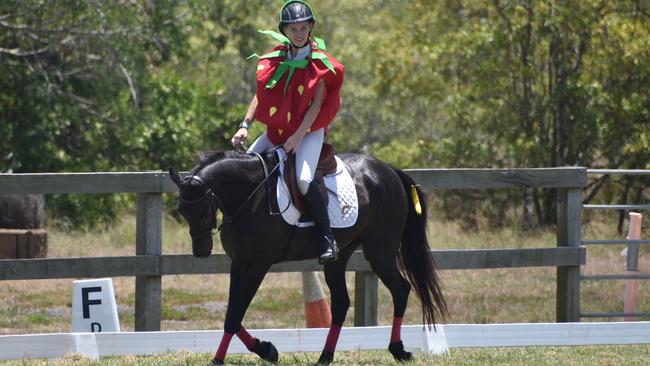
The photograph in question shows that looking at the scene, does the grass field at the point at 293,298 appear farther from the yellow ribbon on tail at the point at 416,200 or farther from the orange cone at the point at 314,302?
the yellow ribbon on tail at the point at 416,200

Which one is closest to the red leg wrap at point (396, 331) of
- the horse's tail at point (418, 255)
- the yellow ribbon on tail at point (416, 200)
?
the horse's tail at point (418, 255)

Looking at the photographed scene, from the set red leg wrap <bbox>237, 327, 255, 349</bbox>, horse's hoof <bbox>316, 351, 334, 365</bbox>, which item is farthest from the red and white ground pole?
red leg wrap <bbox>237, 327, 255, 349</bbox>

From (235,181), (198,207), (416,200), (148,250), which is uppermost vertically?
(235,181)

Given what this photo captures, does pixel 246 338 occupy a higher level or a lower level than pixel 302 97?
lower

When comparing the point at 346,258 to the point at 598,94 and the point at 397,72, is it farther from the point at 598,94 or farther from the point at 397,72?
the point at 397,72

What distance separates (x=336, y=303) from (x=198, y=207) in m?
1.25

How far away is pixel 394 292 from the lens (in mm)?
6934

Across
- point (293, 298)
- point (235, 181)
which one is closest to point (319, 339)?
point (235, 181)

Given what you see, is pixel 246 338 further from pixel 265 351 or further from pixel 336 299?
pixel 336 299

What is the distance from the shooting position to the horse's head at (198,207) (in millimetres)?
5980

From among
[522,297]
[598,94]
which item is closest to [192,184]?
[522,297]

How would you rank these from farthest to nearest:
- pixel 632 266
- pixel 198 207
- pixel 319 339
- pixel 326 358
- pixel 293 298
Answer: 1. pixel 293 298
2. pixel 632 266
3. pixel 319 339
4. pixel 326 358
5. pixel 198 207

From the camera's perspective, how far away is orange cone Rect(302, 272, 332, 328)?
26.3 feet

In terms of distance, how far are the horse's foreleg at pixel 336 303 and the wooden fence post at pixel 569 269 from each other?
2343mm
